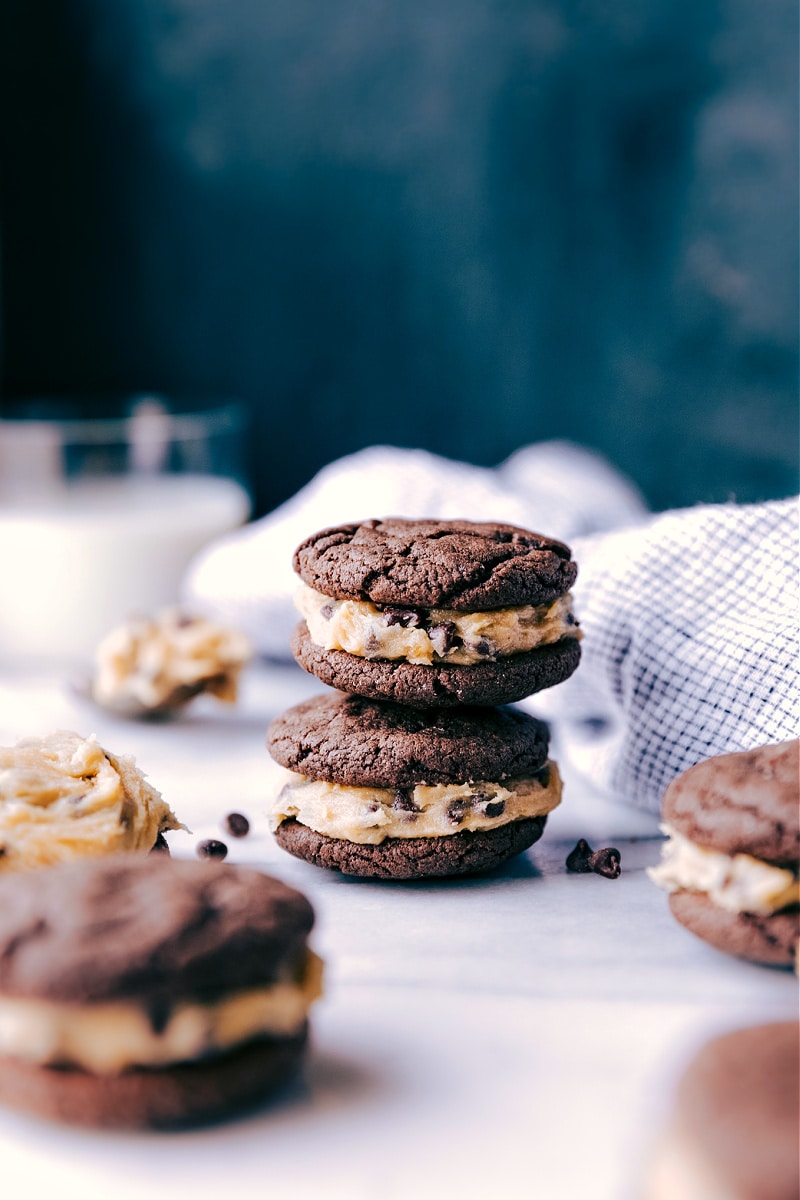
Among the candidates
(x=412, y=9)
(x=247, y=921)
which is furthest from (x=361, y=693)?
(x=412, y=9)

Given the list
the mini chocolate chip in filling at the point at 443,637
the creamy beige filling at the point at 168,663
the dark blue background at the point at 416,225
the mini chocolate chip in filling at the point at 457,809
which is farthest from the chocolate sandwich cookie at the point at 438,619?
the dark blue background at the point at 416,225

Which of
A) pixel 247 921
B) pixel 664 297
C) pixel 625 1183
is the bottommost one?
pixel 625 1183

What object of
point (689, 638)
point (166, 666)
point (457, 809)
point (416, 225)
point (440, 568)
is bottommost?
point (166, 666)

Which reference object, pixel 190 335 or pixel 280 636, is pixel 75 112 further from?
pixel 280 636

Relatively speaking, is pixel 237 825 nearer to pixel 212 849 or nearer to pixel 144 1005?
pixel 212 849

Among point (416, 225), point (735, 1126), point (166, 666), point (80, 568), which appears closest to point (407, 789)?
point (735, 1126)

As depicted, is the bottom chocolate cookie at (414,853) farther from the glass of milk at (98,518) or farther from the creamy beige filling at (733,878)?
the glass of milk at (98,518)
